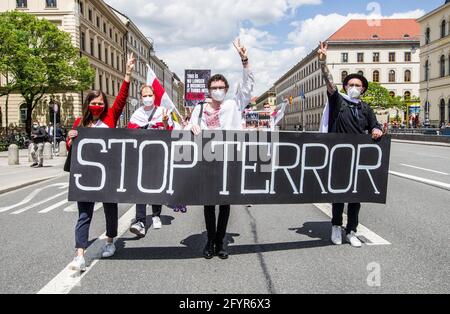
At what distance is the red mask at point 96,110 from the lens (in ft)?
15.5

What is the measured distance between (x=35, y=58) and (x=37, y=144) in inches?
877

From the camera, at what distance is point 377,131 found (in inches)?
206

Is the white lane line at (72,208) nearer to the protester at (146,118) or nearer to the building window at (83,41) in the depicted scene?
the protester at (146,118)

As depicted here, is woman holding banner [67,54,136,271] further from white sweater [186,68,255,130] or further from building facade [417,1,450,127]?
building facade [417,1,450,127]

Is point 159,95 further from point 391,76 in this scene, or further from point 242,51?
point 391,76

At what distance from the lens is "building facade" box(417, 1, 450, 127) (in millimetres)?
56656

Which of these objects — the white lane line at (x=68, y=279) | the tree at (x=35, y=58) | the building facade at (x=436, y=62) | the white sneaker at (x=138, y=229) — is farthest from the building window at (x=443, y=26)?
the white lane line at (x=68, y=279)

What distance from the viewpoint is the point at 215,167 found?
4930mm

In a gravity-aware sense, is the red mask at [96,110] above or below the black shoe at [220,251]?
above

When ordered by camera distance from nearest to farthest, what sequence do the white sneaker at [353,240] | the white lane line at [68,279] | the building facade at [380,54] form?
the white lane line at [68,279] → the white sneaker at [353,240] → the building facade at [380,54]

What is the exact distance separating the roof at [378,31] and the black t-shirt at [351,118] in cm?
8780

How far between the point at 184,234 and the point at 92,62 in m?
49.9

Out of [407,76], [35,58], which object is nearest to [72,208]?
[35,58]

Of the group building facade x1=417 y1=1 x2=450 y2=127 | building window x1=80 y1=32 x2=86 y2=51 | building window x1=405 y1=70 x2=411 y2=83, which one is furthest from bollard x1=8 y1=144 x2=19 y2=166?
building window x1=405 y1=70 x2=411 y2=83
